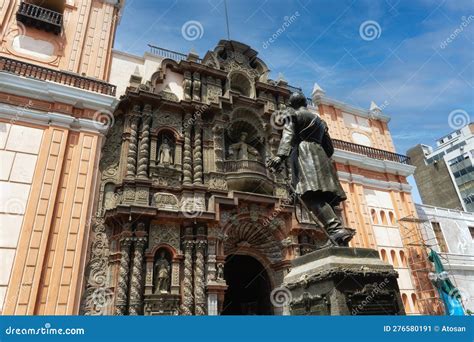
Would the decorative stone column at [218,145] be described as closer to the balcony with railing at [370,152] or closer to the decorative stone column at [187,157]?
the decorative stone column at [187,157]

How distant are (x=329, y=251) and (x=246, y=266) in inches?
390

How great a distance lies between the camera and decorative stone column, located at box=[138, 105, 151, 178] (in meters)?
10.8

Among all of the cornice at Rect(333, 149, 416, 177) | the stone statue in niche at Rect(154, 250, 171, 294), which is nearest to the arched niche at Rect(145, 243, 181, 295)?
the stone statue in niche at Rect(154, 250, 171, 294)

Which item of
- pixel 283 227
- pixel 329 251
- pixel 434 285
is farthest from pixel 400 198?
pixel 329 251

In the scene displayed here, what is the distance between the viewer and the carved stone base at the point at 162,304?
29.5 feet

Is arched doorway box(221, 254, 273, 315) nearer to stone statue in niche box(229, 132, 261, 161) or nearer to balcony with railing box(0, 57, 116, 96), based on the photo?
stone statue in niche box(229, 132, 261, 161)

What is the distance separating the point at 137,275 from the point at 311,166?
6718mm

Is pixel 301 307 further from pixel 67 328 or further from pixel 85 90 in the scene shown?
pixel 85 90

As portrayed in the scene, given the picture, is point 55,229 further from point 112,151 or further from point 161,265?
point 112,151

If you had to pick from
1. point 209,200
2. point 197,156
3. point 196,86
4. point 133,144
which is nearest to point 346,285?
point 209,200

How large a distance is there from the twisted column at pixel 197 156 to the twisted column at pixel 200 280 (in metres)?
2.29

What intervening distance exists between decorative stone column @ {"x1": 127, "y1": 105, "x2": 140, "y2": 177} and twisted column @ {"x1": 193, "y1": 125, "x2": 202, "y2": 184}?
2.05 metres

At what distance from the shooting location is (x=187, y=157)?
11766 mm

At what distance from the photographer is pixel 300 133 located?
4.91 metres
